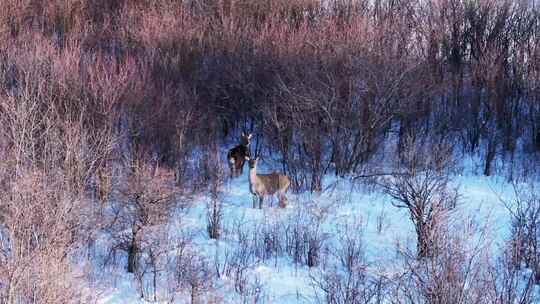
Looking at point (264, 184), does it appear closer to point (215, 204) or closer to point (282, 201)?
point (282, 201)

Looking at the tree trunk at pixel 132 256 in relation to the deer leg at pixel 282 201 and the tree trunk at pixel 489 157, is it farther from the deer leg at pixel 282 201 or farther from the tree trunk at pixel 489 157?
the tree trunk at pixel 489 157

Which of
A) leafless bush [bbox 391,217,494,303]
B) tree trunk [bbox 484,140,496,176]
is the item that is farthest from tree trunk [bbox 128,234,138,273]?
tree trunk [bbox 484,140,496,176]

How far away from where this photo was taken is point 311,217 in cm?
1209

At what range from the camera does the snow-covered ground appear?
32.6ft

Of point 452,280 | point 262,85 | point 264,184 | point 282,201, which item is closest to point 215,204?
point 264,184

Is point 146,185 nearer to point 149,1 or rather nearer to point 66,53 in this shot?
point 66,53

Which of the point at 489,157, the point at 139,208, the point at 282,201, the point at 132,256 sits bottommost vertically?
the point at 132,256

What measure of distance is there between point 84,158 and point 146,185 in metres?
2.25

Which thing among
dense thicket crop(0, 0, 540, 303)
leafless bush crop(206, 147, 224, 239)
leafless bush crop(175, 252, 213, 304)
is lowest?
leafless bush crop(175, 252, 213, 304)

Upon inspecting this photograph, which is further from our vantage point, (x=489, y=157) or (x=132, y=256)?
(x=489, y=157)

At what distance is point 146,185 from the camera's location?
33.1 ft

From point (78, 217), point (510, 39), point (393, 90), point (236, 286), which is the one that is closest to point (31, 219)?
point (78, 217)

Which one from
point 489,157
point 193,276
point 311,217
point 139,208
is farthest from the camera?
point 489,157

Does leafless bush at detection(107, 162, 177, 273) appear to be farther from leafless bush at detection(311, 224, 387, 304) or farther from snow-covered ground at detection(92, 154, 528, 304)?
leafless bush at detection(311, 224, 387, 304)
